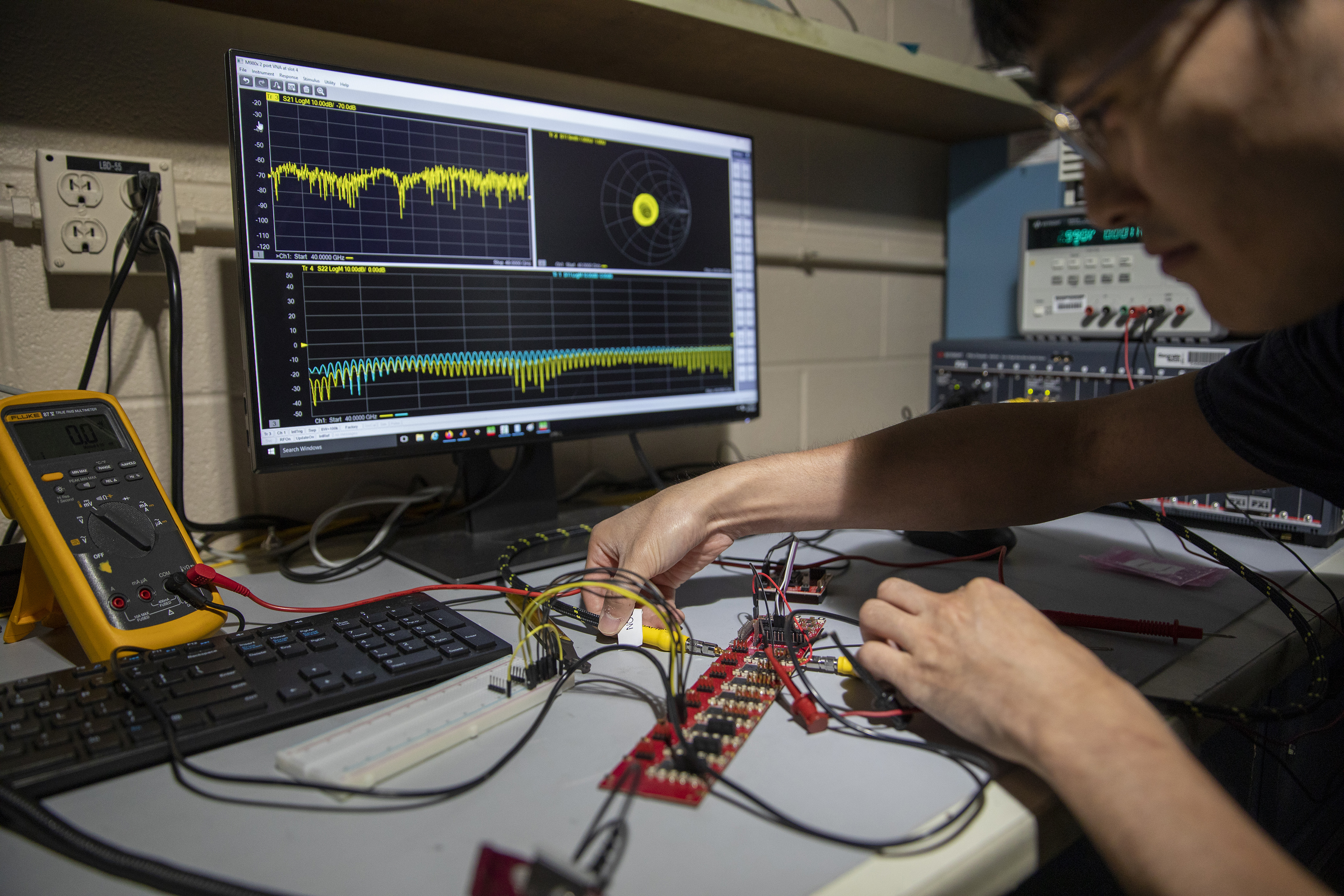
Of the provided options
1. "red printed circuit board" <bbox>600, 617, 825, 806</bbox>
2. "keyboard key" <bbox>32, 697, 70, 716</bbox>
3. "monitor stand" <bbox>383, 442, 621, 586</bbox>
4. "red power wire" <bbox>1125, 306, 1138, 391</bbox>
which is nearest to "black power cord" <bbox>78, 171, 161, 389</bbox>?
"monitor stand" <bbox>383, 442, 621, 586</bbox>

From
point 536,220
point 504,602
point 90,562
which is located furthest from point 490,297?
point 90,562

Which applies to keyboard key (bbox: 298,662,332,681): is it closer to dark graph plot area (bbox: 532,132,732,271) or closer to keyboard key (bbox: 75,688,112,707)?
keyboard key (bbox: 75,688,112,707)

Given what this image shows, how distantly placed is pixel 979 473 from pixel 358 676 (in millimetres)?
677

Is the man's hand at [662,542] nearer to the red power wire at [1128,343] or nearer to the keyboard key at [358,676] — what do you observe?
the keyboard key at [358,676]

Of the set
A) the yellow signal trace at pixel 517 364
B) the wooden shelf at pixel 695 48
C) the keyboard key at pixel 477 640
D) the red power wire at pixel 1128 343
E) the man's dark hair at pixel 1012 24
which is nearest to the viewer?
the man's dark hair at pixel 1012 24

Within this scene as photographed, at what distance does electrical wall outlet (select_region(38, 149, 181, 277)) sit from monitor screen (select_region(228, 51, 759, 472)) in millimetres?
243

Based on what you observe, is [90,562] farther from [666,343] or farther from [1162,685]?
[1162,685]

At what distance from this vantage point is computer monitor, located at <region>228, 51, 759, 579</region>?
Result: 3.00 ft

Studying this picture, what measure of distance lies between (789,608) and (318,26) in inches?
39.3

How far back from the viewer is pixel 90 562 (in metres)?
0.74

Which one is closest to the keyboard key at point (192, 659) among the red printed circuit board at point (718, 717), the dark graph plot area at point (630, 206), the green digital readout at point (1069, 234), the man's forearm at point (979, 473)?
the red printed circuit board at point (718, 717)

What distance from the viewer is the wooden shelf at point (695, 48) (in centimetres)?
109

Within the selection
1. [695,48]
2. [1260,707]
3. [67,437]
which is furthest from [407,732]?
[695,48]

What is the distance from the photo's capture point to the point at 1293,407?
80 centimetres
